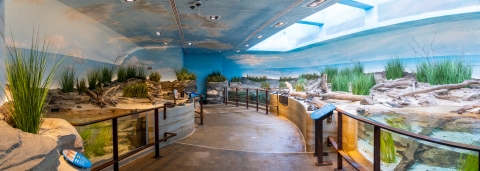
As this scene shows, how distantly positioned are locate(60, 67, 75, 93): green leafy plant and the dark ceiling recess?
52.6 inches

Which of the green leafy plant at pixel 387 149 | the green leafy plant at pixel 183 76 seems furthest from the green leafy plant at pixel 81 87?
the green leafy plant at pixel 387 149

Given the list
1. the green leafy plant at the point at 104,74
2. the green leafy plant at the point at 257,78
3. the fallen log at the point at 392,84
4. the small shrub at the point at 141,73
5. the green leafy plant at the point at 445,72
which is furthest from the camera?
the green leafy plant at the point at 257,78

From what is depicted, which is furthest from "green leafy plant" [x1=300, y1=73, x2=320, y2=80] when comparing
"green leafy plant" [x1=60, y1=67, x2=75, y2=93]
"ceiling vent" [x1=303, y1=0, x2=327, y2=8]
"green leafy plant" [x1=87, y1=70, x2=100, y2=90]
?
"green leafy plant" [x1=60, y1=67, x2=75, y2=93]

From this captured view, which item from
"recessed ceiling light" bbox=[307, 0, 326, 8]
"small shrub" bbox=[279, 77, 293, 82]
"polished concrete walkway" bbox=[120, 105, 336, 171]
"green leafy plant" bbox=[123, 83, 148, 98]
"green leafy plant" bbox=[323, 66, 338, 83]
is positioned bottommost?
"polished concrete walkway" bbox=[120, 105, 336, 171]

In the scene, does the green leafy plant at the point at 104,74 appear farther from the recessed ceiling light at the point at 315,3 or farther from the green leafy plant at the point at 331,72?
the green leafy plant at the point at 331,72

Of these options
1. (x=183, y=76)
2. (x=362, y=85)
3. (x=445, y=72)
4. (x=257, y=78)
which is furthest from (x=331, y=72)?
(x=183, y=76)

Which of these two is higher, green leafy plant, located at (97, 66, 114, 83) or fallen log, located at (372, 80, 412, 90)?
green leafy plant, located at (97, 66, 114, 83)

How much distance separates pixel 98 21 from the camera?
18.8 ft

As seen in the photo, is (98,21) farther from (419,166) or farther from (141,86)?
(419,166)

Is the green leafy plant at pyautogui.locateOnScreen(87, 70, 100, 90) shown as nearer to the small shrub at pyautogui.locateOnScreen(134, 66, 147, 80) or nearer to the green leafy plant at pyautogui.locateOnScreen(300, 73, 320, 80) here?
the small shrub at pyautogui.locateOnScreen(134, 66, 147, 80)

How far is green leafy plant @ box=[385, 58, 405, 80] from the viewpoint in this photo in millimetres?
7136

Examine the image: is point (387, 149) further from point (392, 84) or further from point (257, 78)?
point (257, 78)

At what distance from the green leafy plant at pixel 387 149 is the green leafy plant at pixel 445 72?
12.8ft

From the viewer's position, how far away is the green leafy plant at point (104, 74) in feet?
23.3
